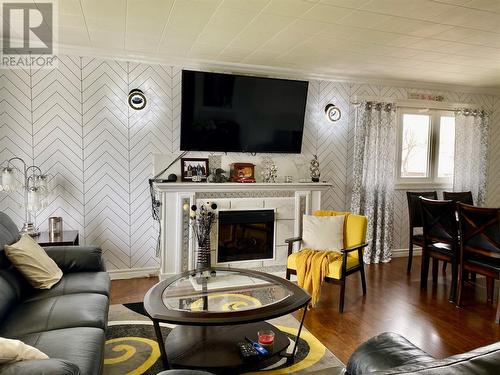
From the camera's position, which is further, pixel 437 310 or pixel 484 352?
pixel 437 310

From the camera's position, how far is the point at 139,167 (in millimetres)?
4312

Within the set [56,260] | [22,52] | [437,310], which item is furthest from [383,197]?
[22,52]

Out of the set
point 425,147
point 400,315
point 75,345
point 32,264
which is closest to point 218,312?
point 75,345

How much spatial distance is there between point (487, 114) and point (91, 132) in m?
5.75

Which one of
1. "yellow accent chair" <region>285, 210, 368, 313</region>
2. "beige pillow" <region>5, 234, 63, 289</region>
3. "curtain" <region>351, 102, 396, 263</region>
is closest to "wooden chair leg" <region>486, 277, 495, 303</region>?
"yellow accent chair" <region>285, 210, 368, 313</region>

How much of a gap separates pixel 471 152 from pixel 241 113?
12.4 feet

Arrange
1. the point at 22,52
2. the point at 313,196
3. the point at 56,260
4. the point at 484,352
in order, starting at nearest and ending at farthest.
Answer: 1. the point at 484,352
2. the point at 56,260
3. the point at 22,52
4. the point at 313,196

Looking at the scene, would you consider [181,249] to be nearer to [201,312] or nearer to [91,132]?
[91,132]

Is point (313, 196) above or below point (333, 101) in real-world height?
below

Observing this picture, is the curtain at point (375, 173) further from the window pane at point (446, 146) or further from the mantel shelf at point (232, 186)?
the window pane at point (446, 146)

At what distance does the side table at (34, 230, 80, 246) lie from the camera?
344cm

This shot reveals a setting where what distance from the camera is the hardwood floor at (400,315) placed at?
293 centimetres

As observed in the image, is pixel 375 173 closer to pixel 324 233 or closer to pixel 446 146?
pixel 446 146

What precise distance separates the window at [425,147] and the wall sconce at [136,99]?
3.68 meters
